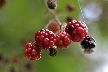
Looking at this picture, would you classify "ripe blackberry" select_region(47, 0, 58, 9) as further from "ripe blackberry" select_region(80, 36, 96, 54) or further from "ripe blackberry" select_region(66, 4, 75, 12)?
"ripe blackberry" select_region(66, 4, 75, 12)

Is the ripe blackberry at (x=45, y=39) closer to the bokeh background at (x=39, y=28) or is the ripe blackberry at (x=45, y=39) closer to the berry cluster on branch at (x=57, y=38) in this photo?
the berry cluster on branch at (x=57, y=38)

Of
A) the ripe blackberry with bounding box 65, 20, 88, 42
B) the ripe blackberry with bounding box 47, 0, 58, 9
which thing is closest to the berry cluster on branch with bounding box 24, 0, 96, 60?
the ripe blackberry with bounding box 65, 20, 88, 42

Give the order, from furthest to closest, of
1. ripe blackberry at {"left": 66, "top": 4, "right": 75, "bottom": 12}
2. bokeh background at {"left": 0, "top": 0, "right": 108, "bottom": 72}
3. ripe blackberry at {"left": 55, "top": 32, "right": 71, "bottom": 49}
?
1. bokeh background at {"left": 0, "top": 0, "right": 108, "bottom": 72}
2. ripe blackberry at {"left": 66, "top": 4, "right": 75, "bottom": 12}
3. ripe blackberry at {"left": 55, "top": 32, "right": 71, "bottom": 49}

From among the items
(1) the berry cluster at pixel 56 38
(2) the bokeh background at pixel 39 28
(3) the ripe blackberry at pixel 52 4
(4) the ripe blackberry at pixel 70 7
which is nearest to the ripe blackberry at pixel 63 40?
(1) the berry cluster at pixel 56 38

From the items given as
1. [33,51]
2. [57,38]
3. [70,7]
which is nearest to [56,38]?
[57,38]

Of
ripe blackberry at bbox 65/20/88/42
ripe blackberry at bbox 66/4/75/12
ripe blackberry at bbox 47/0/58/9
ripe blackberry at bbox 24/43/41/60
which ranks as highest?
ripe blackberry at bbox 66/4/75/12

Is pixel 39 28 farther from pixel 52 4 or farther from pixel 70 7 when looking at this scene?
pixel 52 4
